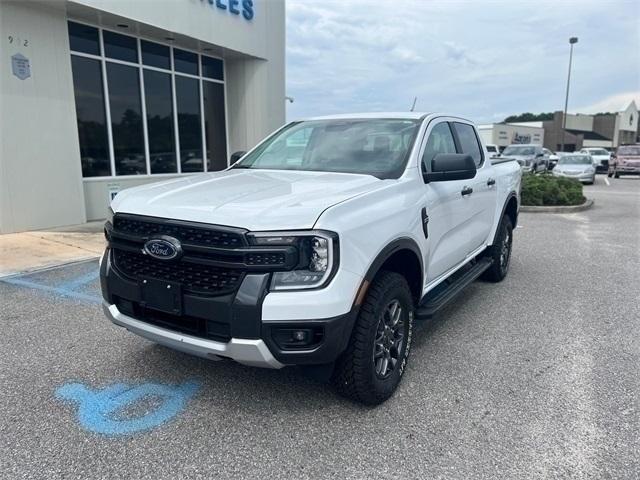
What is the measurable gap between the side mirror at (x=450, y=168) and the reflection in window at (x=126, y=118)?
8629 millimetres

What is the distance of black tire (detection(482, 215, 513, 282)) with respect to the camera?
5914mm

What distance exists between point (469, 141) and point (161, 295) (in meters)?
3.69

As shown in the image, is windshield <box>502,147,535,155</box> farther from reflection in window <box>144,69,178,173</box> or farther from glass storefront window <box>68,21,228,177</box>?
reflection in window <box>144,69,178,173</box>

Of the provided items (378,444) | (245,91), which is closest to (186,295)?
(378,444)

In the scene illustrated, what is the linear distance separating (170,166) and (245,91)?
315cm

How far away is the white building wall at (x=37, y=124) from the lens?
27.1ft

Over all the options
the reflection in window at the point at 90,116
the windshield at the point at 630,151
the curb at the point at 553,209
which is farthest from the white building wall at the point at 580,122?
the reflection in window at the point at 90,116

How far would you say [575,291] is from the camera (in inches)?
232

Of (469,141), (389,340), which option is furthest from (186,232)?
(469,141)

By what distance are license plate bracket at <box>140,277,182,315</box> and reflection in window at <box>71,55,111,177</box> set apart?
799cm

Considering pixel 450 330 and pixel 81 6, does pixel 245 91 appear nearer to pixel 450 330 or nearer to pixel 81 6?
pixel 81 6

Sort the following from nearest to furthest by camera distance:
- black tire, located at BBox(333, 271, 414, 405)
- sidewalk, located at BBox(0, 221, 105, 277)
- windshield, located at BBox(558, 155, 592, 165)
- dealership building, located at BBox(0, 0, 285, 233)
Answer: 1. black tire, located at BBox(333, 271, 414, 405)
2. sidewalk, located at BBox(0, 221, 105, 277)
3. dealership building, located at BBox(0, 0, 285, 233)
4. windshield, located at BBox(558, 155, 592, 165)

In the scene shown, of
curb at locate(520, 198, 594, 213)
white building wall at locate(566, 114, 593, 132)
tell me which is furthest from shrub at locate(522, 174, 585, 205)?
white building wall at locate(566, 114, 593, 132)

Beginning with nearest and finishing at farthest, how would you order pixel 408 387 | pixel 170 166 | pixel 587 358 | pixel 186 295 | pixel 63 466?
pixel 63 466
pixel 186 295
pixel 408 387
pixel 587 358
pixel 170 166
